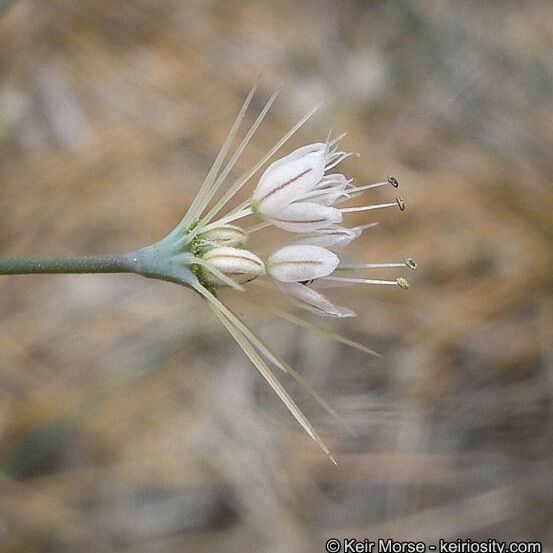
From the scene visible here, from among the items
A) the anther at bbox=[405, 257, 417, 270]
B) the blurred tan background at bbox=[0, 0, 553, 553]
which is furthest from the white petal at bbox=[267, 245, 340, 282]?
the blurred tan background at bbox=[0, 0, 553, 553]

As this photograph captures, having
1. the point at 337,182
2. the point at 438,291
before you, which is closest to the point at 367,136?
the point at 438,291

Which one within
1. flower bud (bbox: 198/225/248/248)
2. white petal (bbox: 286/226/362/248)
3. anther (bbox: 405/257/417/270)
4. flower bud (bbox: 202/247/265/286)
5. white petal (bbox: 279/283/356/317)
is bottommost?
white petal (bbox: 279/283/356/317)

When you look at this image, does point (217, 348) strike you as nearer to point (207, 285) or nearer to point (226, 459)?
point (226, 459)

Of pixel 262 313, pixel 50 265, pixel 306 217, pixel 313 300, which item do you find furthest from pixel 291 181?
pixel 262 313

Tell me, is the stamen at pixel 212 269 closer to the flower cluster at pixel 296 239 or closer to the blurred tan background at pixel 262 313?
the flower cluster at pixel 296 239

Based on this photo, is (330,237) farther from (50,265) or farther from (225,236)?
(50,265)

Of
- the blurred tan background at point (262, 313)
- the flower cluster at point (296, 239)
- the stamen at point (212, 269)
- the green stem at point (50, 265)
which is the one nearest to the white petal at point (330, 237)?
the flower cluster at point (296, 239)

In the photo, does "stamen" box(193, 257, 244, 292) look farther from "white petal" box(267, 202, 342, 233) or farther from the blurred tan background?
the blurred tan background
